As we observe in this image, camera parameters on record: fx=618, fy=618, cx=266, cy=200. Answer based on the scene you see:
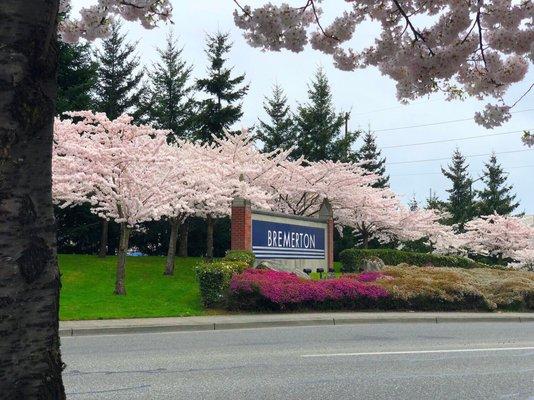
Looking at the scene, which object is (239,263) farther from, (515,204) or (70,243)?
(515,204)

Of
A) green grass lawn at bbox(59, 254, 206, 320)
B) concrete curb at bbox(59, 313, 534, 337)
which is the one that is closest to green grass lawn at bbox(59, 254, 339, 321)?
green grass lawn at bbox(59, 254, 206, 320)

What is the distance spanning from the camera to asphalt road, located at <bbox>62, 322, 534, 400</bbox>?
684 cm

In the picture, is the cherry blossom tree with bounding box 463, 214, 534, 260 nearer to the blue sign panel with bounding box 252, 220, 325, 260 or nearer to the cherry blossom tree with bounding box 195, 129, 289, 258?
the cherry blossom tree with bounding box 195, 129, 289, 258

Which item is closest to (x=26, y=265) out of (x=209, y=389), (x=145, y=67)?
(x=209, y=389)

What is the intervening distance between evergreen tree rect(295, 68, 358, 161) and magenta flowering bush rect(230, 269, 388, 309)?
2722cm

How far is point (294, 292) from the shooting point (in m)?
16.5

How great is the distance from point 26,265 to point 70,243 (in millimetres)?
37947

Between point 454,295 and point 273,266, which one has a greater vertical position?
point 273,266

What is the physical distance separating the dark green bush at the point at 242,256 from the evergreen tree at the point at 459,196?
39.9 m

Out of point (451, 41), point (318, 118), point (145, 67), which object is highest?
point (145, 67)

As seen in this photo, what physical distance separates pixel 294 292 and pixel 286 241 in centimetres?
739

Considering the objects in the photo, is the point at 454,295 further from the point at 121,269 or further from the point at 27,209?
the point at 27,209

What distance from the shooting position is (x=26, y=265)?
2764mm

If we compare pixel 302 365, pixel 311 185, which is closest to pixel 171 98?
pixel 311 185
